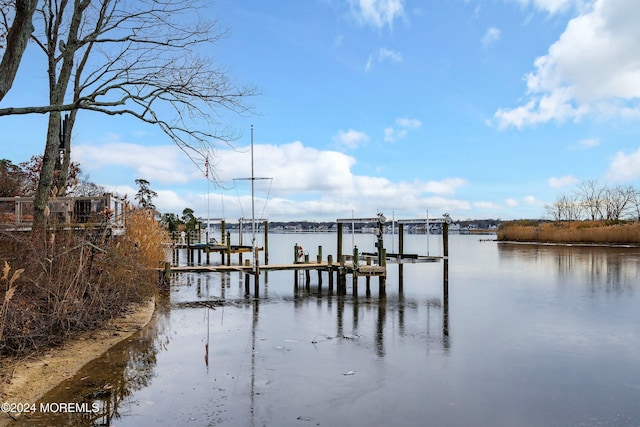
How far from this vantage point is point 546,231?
195ft

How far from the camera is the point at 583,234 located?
176 ft

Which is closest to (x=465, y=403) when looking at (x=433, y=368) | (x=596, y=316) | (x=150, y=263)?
(x=433, y=368)

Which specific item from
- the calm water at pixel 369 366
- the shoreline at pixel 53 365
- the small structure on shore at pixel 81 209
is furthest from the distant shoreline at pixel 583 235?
the shoreline at pixel 53 365

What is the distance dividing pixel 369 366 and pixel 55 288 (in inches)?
214

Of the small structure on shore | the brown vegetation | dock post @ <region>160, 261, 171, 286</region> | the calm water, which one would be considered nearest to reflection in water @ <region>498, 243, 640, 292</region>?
the calm water

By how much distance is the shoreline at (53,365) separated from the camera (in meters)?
6.69

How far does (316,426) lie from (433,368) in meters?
3.31

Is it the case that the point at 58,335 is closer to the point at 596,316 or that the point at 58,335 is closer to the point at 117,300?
the point at 117,300

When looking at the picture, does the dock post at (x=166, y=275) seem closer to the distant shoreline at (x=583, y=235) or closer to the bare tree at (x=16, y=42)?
the bare tree at (x=16, y=42)

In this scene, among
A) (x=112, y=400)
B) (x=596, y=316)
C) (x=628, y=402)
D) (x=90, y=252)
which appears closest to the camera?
(x=112, y=400)

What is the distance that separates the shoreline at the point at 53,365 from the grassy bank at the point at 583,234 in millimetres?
49769

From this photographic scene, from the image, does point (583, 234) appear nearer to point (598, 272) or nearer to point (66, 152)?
point (598, 272)

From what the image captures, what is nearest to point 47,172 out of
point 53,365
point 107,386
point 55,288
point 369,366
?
point 55,288

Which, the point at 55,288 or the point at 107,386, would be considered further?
the point at 55,288
